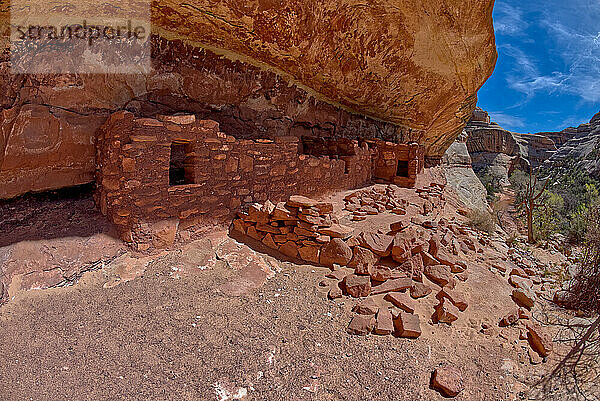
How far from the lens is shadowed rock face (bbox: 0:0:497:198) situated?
333 cm

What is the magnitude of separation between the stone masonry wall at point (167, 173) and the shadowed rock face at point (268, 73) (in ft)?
1.79

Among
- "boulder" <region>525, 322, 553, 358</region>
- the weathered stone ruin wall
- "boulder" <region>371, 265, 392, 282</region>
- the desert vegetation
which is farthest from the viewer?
the desert vegetation

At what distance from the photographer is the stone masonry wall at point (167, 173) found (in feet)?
10.4

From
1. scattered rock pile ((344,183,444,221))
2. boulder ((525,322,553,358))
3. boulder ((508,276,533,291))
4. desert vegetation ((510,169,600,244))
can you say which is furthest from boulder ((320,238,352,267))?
desert vegetation ((510,169,600,244))

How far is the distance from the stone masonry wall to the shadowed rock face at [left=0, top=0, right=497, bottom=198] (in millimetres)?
547

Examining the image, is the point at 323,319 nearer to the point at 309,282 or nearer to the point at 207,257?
the point at 309,282

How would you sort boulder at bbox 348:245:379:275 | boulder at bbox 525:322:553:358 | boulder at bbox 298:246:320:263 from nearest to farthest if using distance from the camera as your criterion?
boulder at bbox 525:322:553:358 < boulder at bbox 348:245:379:275 < boulder at bbox 298:246:320:263

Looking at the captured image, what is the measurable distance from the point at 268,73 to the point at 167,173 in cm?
293

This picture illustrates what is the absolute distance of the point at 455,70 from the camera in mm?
7000

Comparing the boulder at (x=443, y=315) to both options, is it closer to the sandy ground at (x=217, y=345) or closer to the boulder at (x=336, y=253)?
the sandy ground at (x=217, y=345)

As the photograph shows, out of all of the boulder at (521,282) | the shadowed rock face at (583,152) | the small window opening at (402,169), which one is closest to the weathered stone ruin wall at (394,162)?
the small window opening at (402,169)

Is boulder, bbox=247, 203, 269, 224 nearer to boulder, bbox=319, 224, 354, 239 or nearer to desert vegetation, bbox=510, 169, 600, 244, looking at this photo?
boulder, bbox=319, 224, 354, 239

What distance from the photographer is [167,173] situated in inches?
134

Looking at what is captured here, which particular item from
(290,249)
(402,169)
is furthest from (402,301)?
(402,169)
